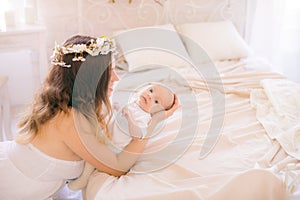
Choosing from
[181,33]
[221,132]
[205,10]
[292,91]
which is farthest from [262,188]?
[205,10]

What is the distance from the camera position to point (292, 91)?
91.2 inches

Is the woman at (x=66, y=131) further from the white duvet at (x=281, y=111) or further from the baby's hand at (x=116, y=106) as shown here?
the white duvet at (x=281, y=111)

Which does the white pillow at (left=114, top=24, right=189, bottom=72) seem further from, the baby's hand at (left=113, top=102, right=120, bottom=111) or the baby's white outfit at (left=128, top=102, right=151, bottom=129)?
the baby's white outfit at (left=128, top=102, right=151, bottom=129)

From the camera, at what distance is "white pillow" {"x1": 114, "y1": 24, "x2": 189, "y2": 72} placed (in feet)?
9.09

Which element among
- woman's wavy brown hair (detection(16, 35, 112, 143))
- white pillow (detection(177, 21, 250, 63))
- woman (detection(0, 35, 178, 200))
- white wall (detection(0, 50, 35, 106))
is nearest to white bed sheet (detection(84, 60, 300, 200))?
woman (detection(0, 35, 178, 200))

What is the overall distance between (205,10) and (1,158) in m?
2.15

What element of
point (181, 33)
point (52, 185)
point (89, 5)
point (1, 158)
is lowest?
point (52, 185)

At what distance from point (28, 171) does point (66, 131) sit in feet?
0.86

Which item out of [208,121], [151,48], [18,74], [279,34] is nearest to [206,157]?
[208,121]

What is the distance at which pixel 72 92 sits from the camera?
1.62 metres

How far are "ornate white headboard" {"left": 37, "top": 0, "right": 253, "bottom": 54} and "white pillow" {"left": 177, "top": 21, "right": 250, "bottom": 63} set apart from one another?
0.58ft

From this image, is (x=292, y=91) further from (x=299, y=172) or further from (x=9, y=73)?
(x=9, y=73)

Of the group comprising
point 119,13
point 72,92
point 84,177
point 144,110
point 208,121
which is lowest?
point 84,177

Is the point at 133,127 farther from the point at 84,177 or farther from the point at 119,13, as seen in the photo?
the point at 119,13
